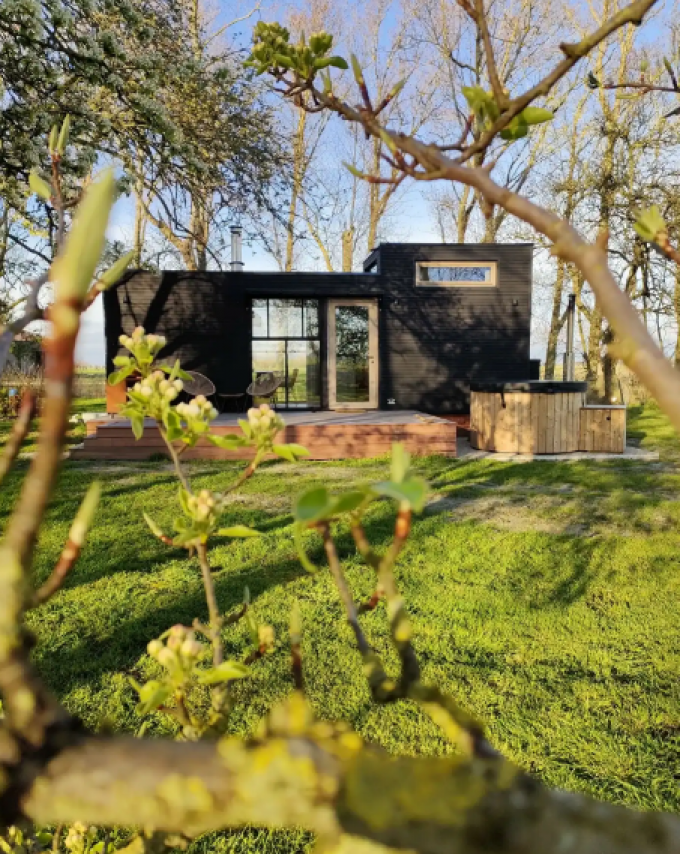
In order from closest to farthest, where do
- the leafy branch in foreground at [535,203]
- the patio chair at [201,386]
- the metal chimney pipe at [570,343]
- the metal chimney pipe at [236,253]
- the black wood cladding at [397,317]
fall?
the leafy branch in foreground at [535,203]
the metal chimney pipe at [570,343]
the patio chair at [201,386]
the black wood cladding at [397,317]
the metal chimney pipe at [236,253]

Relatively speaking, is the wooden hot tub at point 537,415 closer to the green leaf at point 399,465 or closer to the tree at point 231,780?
the green leaf at point 399,465

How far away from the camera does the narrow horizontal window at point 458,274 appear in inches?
522

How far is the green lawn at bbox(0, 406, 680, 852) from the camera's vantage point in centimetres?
257

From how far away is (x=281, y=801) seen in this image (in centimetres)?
25

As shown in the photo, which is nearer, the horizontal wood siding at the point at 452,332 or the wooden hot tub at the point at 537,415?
the wooden hot tub at the point at 537,415

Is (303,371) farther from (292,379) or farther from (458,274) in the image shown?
(458,274)

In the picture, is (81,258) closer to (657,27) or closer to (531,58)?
(657,27)

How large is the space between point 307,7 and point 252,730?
25.2 meters

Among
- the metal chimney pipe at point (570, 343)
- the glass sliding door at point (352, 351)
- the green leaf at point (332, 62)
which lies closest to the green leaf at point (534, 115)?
the green leaf at point (332, 62)

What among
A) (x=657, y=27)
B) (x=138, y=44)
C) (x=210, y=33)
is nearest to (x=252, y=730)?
(x=138, y=44)

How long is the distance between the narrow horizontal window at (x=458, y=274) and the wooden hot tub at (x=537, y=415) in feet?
11.8

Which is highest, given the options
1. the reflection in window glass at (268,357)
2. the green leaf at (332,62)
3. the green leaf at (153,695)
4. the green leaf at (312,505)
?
the reflection in window glass at (268,357)

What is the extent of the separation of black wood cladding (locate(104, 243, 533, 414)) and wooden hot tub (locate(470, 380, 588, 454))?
2.91 metres

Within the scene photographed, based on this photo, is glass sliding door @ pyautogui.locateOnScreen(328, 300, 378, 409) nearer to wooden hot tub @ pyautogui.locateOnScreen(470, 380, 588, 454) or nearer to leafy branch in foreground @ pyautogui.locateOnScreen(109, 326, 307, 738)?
wooden hot tub @ pyautogui.locateOnScreen(470, 380, 588, 454)
